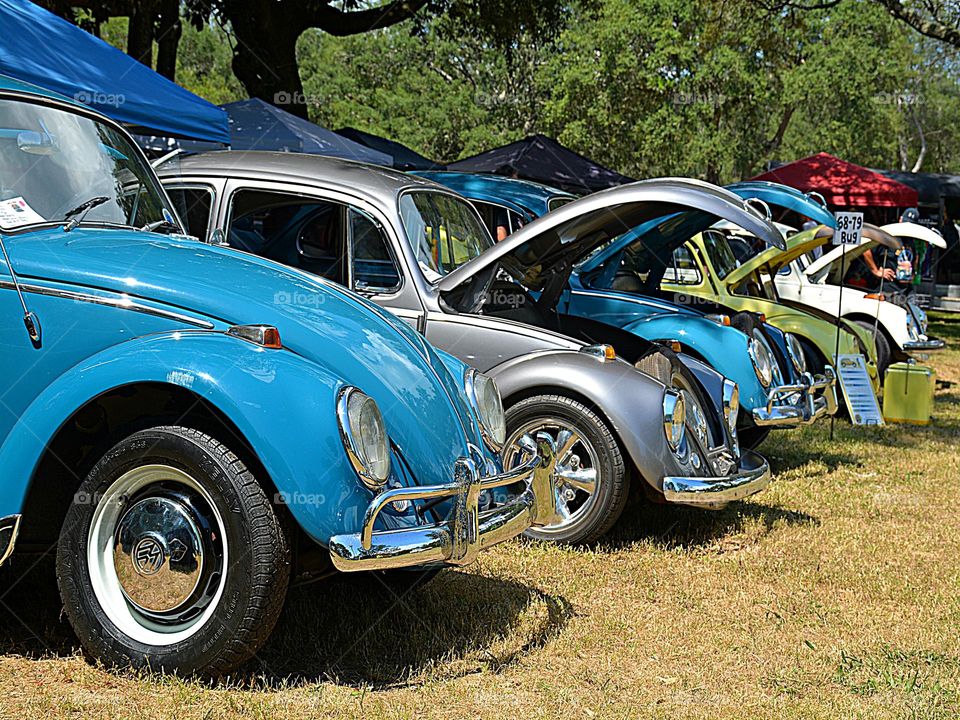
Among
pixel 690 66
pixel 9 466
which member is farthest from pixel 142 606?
pixel 690 66

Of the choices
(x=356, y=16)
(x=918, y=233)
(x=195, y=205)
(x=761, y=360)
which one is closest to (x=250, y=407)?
(x=195, y=205)

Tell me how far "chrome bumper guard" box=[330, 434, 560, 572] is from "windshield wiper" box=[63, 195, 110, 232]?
1769 millimetres

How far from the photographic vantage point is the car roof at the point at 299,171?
21.6 ft

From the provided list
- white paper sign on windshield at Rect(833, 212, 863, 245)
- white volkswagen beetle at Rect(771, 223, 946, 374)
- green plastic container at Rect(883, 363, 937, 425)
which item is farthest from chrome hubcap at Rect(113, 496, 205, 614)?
white volkswagen beetle at Rect(771, 223, 946, 374)

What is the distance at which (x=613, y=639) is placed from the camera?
15.1 feet

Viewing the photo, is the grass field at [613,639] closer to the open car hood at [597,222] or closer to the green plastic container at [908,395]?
the open car hood at [597,222]

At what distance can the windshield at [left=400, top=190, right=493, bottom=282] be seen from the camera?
6.51 meters

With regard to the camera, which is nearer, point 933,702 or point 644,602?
point 933,702

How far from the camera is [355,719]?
11.7 ft

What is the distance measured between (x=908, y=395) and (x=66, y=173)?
893cm

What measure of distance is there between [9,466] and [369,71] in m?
45.4

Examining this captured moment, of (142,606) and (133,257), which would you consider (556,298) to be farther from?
(142,606)

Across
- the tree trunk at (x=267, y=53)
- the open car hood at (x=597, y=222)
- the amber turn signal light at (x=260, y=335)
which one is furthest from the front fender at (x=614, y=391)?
the tree trunk at (x=267, y=53)

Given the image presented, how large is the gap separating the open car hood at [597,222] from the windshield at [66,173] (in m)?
1.86
